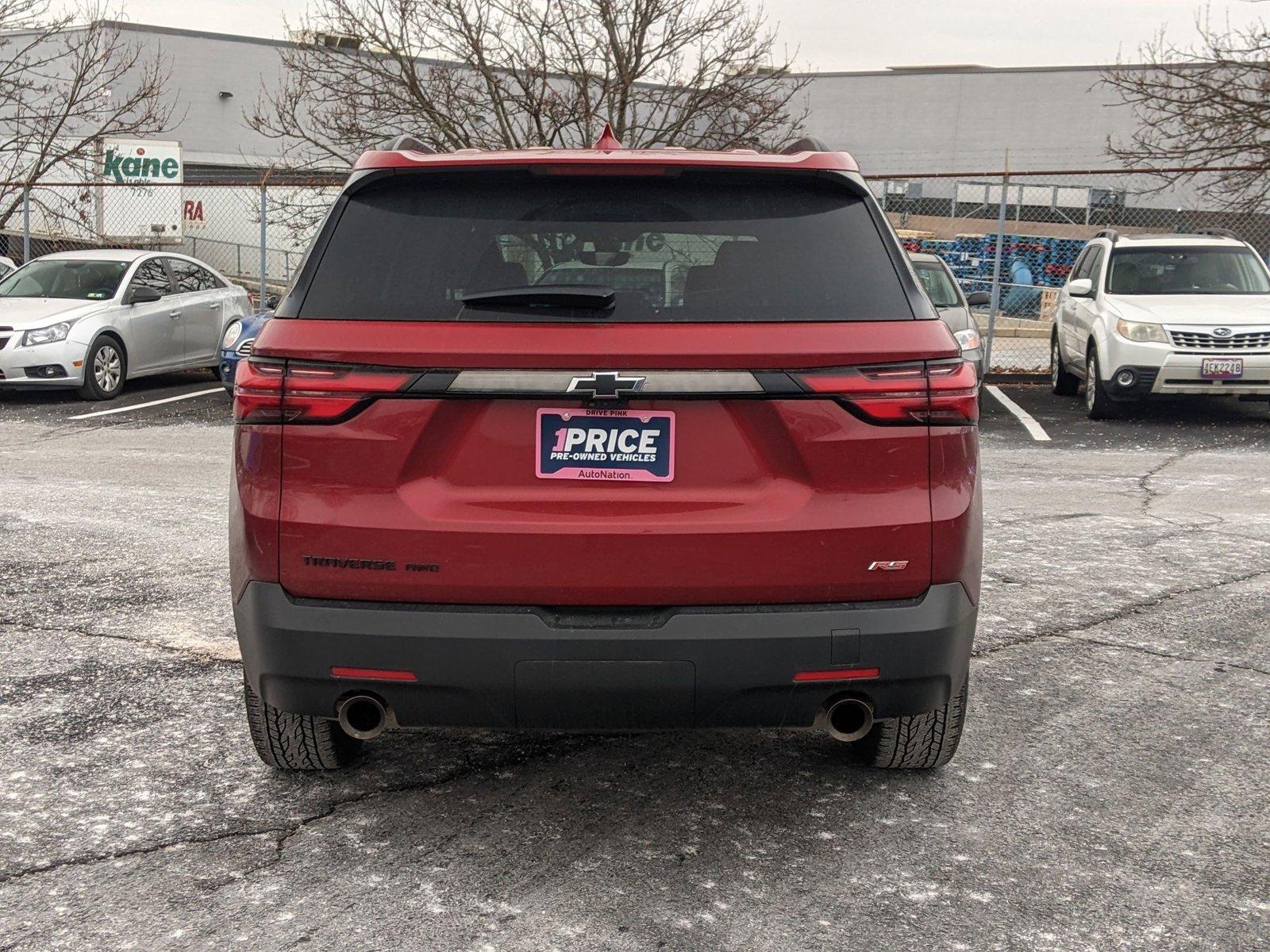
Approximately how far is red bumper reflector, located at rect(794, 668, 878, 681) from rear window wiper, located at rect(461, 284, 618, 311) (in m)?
0.98

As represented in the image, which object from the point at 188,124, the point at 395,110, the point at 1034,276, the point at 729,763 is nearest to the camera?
the point at 729,763

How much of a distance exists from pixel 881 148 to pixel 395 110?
38.9m

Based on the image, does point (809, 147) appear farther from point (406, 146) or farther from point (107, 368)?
point (107, 368)

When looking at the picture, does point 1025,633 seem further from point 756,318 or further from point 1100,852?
point 756,318

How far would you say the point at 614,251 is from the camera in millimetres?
→ 3443

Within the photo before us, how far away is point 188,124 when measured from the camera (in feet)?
160

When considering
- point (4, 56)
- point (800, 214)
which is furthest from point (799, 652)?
point (4, 56)

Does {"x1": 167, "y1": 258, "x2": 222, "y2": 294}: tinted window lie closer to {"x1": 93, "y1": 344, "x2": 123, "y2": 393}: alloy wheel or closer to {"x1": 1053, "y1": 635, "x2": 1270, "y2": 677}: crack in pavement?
{"x1": 93, "y1": 344, "x2": 123, "y2": 393}: alloy wheel

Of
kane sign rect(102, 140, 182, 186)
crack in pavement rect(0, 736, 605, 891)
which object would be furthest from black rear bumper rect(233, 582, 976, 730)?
kane sign rect(102, 140, 182, 186)

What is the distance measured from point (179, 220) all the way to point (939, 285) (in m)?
20.7

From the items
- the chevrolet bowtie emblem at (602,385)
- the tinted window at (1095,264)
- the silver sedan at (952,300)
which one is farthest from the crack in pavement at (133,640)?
the tinted window at (1095,264)

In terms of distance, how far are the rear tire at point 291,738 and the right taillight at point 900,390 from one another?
177cm

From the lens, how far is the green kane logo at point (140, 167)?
28.9 metres

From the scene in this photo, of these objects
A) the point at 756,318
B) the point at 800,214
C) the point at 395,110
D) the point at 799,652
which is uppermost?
the point at 395,110
